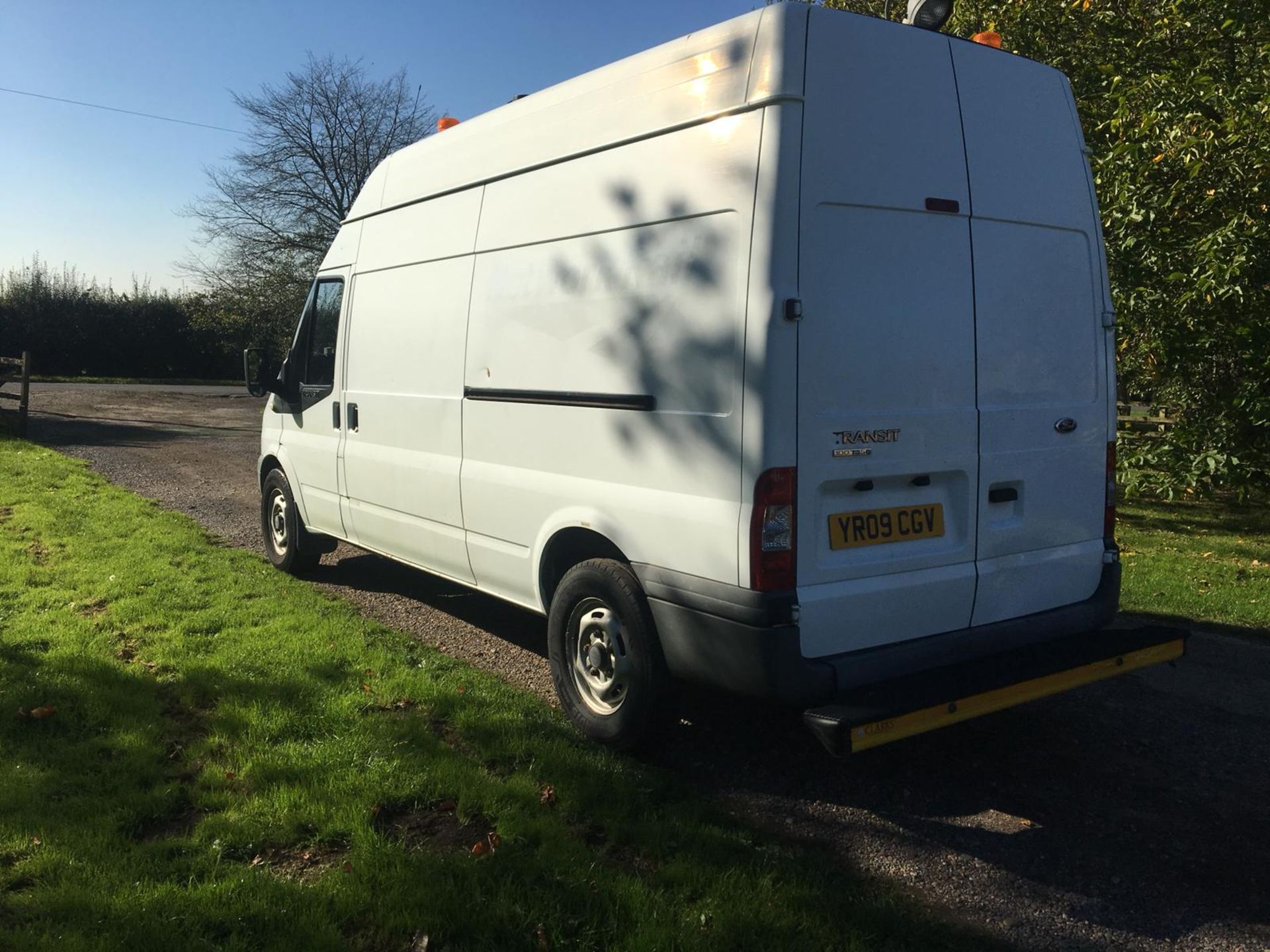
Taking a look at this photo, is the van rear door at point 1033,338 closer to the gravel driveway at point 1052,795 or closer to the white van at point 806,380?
the white van at point 806,380

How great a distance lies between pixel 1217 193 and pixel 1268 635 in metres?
4.80

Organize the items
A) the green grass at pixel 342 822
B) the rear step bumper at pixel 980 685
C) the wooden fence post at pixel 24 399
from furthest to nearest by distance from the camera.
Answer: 1. the wooden fence post at pixel 24 399
2. the rear step bumper at pixel 980 685
3. the green grass at pixel 342 822

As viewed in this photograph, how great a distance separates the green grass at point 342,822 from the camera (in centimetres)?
306

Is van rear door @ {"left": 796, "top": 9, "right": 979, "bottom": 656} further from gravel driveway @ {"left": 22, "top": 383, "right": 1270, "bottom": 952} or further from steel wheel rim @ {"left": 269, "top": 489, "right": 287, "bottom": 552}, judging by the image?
steel wheel rim @ {"left": 269, "top": 489, "right": 287, "bottom": 552}

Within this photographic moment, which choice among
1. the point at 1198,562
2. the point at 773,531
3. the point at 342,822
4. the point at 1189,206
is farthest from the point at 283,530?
the point at 1189,206

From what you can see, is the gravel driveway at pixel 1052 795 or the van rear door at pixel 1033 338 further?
the van rear door at pixel 1033 338

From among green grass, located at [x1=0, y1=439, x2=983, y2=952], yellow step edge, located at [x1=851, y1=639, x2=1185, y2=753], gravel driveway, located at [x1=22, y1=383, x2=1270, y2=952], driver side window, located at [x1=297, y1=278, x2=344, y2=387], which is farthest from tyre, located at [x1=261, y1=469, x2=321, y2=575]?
yellow step edge, located at [x1=851, y1=639, x2=1185, y2=753]

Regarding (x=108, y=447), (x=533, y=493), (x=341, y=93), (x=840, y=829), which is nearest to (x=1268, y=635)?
(x=840, y=829)

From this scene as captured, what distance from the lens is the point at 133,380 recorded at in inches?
1405

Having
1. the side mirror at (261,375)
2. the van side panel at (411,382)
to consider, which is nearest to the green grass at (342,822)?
the van side panel at (411,382)

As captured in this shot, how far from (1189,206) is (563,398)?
782 cm

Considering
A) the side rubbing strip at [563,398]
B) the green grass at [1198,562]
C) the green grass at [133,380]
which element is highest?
the green grass at [133,380]

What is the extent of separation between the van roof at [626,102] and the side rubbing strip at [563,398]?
1.09 m

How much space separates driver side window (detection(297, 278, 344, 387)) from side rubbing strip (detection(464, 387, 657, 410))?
6.34 feet
